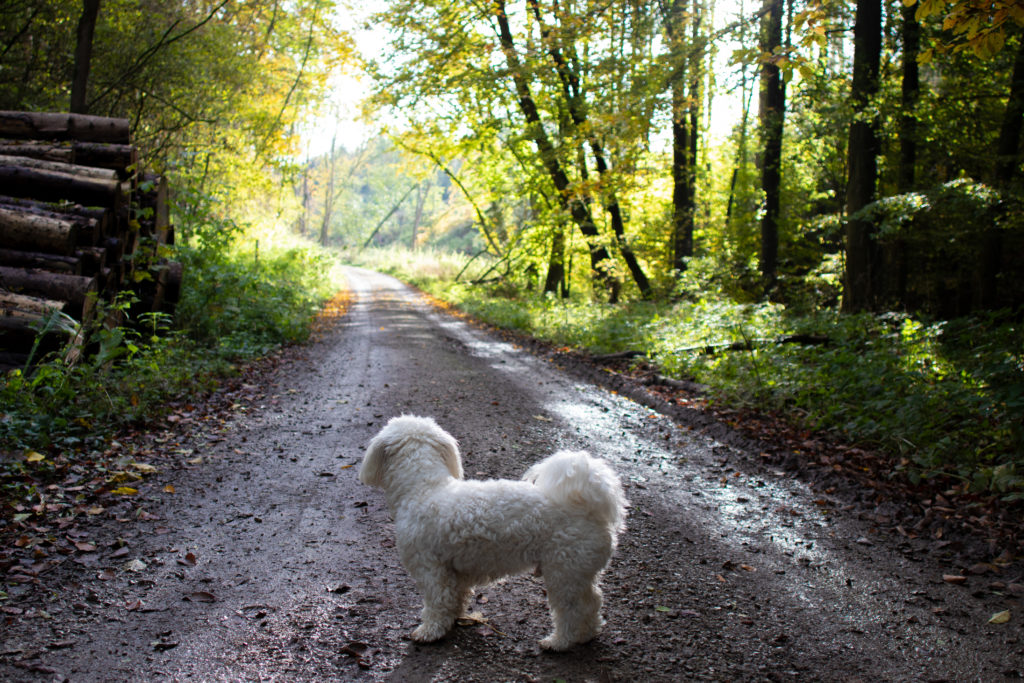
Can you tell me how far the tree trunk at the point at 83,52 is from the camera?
10.5 meters

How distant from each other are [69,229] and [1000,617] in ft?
31.4

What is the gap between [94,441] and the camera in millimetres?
5680

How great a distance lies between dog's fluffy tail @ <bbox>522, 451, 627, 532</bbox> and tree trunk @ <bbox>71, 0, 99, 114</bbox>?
40.1 feet

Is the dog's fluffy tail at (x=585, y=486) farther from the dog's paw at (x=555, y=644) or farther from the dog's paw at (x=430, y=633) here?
the dog's paw at (x=430, y=633)

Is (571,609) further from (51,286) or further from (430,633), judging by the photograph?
(51,286)

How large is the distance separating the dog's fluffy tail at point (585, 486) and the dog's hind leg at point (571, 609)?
0.35 m

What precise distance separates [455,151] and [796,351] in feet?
55.1

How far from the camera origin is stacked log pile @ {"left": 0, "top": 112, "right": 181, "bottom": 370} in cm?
657

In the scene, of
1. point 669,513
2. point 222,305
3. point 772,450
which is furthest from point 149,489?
point 222,305

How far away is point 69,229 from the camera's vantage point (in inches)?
288

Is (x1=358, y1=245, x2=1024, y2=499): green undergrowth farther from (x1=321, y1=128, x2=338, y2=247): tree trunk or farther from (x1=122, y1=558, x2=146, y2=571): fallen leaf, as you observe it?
(x1=321, y1=128, x2=338, y2=247): tree trunk

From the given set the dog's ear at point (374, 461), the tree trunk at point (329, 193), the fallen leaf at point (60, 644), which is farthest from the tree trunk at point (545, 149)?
the tree trunk at point (329, 193)

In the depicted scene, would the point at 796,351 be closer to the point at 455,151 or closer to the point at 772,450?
the point at 772,450

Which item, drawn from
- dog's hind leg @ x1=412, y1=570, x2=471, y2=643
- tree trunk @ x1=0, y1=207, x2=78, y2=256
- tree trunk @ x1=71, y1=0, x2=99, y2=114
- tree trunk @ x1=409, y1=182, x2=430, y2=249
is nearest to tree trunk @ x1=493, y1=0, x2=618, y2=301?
tree trunk @ x1=71, y1=0, x2=99, y2=114
